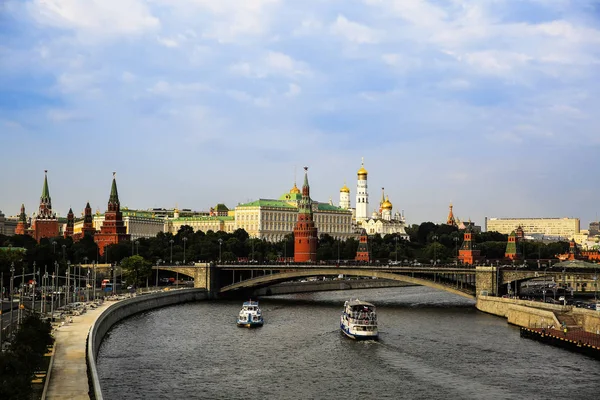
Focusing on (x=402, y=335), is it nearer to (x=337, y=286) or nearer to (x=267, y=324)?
(x=267, y=324)

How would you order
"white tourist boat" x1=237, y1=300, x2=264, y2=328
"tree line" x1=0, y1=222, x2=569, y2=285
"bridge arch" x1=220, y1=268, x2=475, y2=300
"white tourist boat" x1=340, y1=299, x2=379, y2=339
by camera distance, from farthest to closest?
"tree line" x1=0, y1=222, x2=569, y2=285
"bridge arch" x1=220, y1=268, x2=475, y2=300
"white tourist boat" x1=237, y1=300, x2=264, y2=328
"white tourist boat" x1=340, y1=299, x2=379, y2=339

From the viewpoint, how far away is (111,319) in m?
74.4

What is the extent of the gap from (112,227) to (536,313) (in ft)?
384

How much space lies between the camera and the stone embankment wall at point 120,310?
44188 millimetres

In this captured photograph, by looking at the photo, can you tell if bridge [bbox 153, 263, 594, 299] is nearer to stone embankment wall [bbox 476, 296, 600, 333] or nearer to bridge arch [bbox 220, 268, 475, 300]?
bridge arch [bbox 220, 268, 475, 300]

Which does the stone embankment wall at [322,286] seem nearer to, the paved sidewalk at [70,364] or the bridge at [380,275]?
the bridge at [380,275]

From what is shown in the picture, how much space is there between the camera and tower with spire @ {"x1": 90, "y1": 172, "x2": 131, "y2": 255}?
17500 cm

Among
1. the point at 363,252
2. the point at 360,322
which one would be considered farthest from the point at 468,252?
the point at 360,322

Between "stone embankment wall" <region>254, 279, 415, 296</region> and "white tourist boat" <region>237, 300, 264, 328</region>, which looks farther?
"stone embankment wall" <region>254, 279, 415, 296</region>

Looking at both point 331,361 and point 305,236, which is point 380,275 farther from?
point 305,236

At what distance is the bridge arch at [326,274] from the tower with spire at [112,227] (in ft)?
216

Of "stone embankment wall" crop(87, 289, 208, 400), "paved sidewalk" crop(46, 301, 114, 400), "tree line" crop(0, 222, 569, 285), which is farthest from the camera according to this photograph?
"tree line" crop(0, 222, 569, 285)

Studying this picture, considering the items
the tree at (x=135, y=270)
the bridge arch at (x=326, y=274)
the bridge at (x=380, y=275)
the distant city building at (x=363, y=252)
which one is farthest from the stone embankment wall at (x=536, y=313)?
the distant city building at (x=363, y=252)

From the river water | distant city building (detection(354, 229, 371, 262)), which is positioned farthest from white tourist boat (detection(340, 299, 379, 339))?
distant city building (detection(354, 229, 371, 262))
